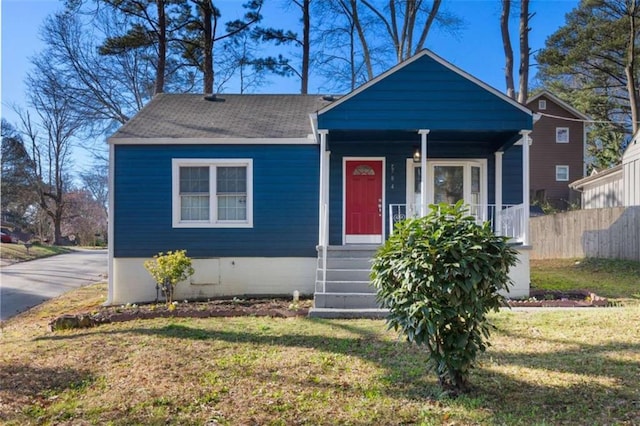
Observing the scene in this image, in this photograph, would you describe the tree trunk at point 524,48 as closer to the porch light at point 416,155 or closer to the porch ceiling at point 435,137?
the porch ceiling at point 435,137

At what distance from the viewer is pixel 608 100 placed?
23.6 m

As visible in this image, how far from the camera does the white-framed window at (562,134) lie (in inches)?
947

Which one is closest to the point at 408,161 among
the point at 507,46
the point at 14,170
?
the point at 507,46

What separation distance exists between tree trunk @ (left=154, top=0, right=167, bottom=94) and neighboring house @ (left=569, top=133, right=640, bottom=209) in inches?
655

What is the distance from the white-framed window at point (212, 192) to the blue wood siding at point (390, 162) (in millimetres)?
1854

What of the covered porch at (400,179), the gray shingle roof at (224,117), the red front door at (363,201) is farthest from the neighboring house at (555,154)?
the red front door at (363,201)

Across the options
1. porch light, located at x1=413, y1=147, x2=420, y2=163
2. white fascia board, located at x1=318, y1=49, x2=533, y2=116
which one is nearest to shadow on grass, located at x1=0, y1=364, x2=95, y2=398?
white fascia board, located at x1=318, y1=49, x2=533, y2=116

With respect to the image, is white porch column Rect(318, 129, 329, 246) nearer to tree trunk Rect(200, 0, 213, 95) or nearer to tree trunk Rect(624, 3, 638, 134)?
tree trunk Rect(200, 0, 213, 95)

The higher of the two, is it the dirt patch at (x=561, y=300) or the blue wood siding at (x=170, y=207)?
the blue wood siding at (x=170, y=207)

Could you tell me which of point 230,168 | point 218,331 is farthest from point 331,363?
point 230,168

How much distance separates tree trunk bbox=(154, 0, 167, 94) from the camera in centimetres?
1594

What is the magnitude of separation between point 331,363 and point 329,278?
3170mm

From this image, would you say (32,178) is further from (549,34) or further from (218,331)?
(549,34)

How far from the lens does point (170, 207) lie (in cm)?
903
